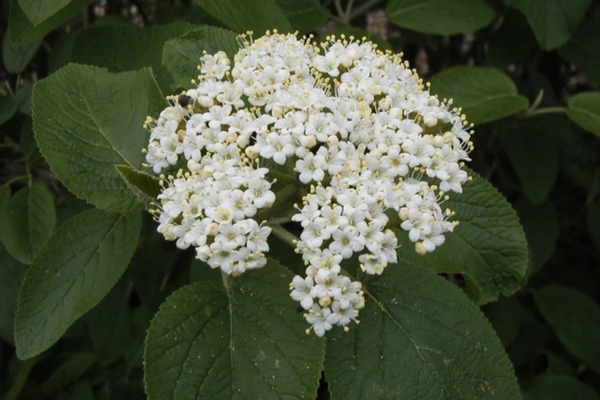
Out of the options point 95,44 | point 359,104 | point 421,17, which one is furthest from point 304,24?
point 359,104

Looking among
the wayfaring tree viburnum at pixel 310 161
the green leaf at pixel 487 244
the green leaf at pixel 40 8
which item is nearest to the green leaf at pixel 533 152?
the green leaf at pixel 487 244

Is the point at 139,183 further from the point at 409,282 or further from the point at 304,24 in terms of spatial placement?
the point at 304,24

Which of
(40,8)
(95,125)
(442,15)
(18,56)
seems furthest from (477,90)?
(18,56)

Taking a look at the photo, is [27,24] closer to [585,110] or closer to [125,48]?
[125,48]

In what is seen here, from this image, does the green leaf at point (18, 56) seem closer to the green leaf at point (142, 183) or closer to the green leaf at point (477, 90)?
the green leaf at point (142, 183)

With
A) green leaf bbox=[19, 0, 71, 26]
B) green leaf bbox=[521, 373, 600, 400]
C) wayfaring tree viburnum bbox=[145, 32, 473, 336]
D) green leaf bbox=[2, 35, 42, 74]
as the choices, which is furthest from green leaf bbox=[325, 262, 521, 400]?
green leaf bbox=[2, 35, 42, 74]

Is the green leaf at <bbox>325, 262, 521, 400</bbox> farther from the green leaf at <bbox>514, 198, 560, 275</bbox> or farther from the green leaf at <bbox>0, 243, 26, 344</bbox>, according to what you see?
the green leaf at <bbox>514, 198, 560, 275</bbox>
